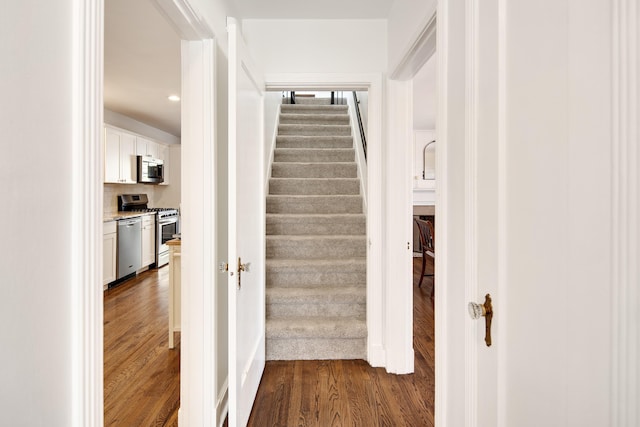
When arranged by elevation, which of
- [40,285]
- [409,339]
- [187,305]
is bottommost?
[409,339]

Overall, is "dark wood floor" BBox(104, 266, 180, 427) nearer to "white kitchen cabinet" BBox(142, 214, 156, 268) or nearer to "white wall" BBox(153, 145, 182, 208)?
"white kitchen cabinet" BBox(142, 214, 156, 268)

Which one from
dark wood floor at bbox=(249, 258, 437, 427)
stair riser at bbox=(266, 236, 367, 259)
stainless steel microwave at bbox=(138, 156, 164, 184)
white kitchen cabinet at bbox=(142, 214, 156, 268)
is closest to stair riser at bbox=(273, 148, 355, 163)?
stair riser at bbox=(266, 236, 367, 259)

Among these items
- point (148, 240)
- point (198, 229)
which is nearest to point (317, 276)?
point (198, 229)

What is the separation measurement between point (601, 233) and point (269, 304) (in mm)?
2428

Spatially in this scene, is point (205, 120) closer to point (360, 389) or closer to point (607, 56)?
point (607, 56)

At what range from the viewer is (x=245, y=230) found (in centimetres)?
177

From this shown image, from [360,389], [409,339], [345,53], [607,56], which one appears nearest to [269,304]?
[360,389]

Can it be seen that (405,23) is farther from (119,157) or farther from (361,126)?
(119,157)

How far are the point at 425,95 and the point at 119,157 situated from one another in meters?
4.71

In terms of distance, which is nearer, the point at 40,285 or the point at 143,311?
the point at 40,285

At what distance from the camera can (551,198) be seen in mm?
708

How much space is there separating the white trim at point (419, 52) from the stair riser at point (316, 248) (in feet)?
5.17

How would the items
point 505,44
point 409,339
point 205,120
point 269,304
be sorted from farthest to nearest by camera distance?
point 269,304 < point 409,339 < point 205,120 < point 505,44

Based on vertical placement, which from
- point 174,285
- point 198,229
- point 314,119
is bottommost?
point 174,285
